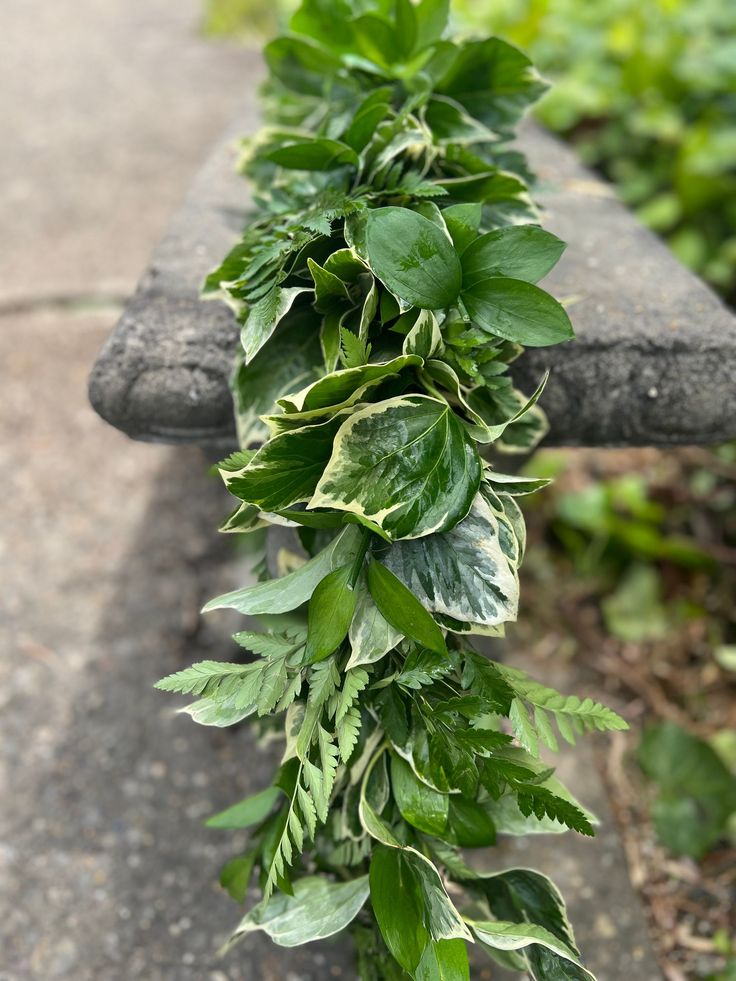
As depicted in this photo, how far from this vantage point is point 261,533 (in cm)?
Result: 128

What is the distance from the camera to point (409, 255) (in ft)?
2.49

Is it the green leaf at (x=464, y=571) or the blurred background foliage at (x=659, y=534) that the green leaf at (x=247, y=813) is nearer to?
the green leaf at (x=464, y=571)

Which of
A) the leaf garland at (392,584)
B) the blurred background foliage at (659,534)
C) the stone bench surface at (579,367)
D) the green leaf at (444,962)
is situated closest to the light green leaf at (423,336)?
the leaf garland at (392,584)

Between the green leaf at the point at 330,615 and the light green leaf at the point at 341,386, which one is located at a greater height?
the light green leaf at the point at 341,386

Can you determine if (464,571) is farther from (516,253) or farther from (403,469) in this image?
(516,253)

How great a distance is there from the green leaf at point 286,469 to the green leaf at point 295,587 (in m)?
0.06

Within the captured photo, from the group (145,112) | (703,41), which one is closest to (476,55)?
(703,41)

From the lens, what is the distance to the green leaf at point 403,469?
708 millimetres

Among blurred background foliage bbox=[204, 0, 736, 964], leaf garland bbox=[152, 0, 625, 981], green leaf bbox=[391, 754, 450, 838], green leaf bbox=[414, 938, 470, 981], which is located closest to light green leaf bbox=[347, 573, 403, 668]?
leaf garland bbox=[152, 0, 625, 981]

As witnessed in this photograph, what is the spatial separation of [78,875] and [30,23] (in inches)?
168

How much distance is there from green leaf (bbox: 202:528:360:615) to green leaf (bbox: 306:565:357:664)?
0.03 metres

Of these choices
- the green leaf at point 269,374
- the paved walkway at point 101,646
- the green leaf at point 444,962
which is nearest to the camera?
the green leaf at point 444,962

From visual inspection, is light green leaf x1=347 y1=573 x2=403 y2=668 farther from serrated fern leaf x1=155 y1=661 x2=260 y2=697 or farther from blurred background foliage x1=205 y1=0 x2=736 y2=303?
blurred background foliage x1=205 y1=0 x2=736 y2=303

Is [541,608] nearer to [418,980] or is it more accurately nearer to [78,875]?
[78,875]
